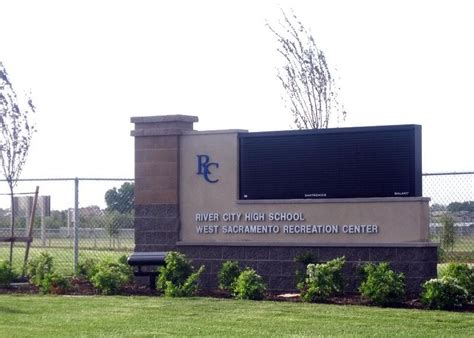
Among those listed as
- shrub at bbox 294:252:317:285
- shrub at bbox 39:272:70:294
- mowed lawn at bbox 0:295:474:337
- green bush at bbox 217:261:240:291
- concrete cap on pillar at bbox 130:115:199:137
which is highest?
concrete cap on pillar at bbox 130:115:199:137

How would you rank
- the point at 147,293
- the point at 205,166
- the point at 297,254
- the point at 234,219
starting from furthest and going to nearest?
1. the point at 205,166
2. the point at 234,219
3. the point at 297,254
4. the point at 147,293

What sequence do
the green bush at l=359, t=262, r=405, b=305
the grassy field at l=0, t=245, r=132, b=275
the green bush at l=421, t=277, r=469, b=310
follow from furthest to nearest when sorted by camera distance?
the grassy field at l=0, t=245, r=132, b=275, the green bush at l=359, t=262, r=405, b=305, the green bush at l=421, t=277, r=469, b=310

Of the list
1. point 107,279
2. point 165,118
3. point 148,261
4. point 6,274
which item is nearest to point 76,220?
point 6,274

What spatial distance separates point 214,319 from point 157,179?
6052 millimetres

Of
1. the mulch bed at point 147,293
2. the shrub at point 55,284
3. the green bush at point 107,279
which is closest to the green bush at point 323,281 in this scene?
the mulch bed at point 147,293

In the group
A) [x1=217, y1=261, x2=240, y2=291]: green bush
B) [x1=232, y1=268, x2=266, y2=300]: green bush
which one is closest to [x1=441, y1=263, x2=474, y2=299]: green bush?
[x1=232, y1=268, x2=266, y2=300]: green bush

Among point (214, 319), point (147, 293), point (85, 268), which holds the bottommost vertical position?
point (214, 319)

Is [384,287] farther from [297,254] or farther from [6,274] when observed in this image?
[6,274]

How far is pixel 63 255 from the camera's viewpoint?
1119 inches

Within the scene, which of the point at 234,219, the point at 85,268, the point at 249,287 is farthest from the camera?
the point at 85,268

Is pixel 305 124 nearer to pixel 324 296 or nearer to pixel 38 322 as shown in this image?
pixel 324 296

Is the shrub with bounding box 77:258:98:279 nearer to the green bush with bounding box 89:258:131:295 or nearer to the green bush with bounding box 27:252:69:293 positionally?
the green bush with bounding box 27:252:69:293

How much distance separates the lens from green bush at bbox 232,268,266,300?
16.8m

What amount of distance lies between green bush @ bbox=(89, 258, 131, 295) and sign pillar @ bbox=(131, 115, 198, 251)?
62.9 inches
